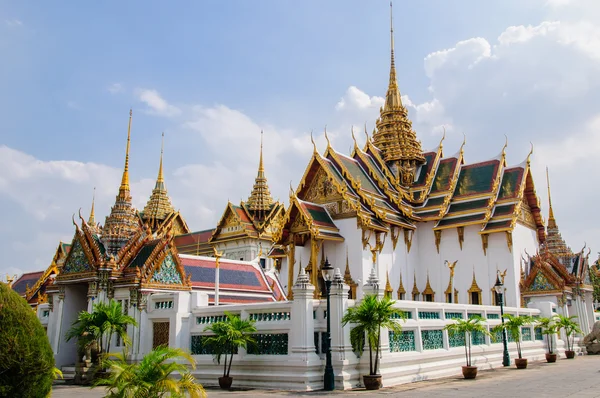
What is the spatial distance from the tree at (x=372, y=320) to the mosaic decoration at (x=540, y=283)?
16110 millimetres

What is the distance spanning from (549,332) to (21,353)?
18.4 m

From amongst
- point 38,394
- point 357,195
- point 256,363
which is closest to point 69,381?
point 256,363

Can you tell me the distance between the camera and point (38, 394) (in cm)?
645

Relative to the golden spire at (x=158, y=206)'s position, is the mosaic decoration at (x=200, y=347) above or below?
below

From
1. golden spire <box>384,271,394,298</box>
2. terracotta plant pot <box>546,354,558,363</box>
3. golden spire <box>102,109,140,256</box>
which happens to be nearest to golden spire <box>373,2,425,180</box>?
golden spire <box>384,271,394,298</box>

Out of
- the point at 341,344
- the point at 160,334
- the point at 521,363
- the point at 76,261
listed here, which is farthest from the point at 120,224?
the point at 521,363

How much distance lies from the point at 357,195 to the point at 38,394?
75.2 feet

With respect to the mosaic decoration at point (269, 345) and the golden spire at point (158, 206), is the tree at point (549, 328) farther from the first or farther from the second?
the golden spire at point (158, 206)

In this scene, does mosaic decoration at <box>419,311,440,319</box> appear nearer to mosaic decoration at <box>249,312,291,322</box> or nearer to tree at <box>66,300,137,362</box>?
mosaic decoration at <box>249,312,291,322</box>

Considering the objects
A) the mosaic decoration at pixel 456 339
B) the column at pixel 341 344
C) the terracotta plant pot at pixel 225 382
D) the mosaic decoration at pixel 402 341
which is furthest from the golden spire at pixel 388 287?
the terracotta plant pot at pixel 225 382

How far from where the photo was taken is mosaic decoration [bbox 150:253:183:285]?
52.5 ft

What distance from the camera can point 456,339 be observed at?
16.5 m

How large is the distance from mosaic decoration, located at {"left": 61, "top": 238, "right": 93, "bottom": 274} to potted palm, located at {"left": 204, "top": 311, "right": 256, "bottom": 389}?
16.5 ft

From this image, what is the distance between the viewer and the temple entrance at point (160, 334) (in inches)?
582
